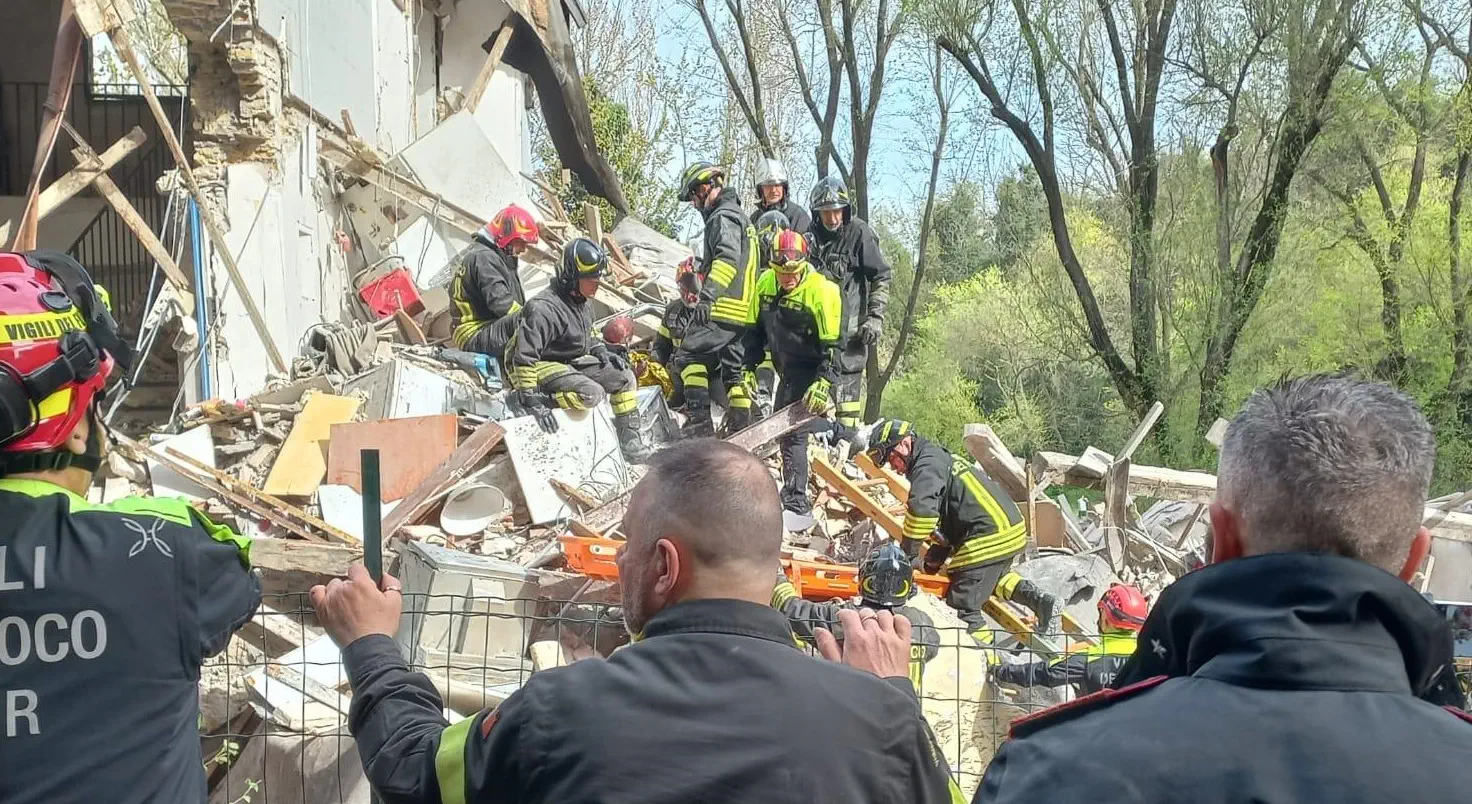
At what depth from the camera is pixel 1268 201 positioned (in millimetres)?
16547

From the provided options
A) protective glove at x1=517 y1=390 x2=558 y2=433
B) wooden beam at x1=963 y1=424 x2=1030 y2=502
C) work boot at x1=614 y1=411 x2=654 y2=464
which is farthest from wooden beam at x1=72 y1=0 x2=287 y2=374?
wooden beam at x1=963 y1=424 x2=1030 y2=502

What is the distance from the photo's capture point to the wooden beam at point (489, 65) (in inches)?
708

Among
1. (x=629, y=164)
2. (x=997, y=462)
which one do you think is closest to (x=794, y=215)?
(x=997, y=462)

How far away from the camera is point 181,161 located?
9.10 m

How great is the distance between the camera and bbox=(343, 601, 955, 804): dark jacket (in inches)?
59.7

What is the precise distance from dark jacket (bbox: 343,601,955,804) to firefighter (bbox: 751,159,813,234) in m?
8.53

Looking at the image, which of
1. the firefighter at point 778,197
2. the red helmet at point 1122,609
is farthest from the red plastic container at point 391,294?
the red helmet at point 1122,609

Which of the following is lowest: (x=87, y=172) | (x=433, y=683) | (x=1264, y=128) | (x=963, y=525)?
(x=963, y=525)

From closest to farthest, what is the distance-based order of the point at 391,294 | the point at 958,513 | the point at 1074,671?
1. the point at 1074,671
2. the point at 958,513
3. the point at 391,294

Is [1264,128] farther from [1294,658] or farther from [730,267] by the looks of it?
[1294,658]

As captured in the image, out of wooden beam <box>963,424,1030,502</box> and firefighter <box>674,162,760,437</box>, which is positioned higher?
firefighter <box>674,162,760,437</box>

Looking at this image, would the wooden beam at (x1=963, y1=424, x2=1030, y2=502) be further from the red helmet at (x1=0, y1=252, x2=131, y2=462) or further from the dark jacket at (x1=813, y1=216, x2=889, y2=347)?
the red helmet at (x1=0, y1=252, x2=131, y2=462)

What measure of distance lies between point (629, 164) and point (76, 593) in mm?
25501

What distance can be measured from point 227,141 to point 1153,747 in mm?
10644
